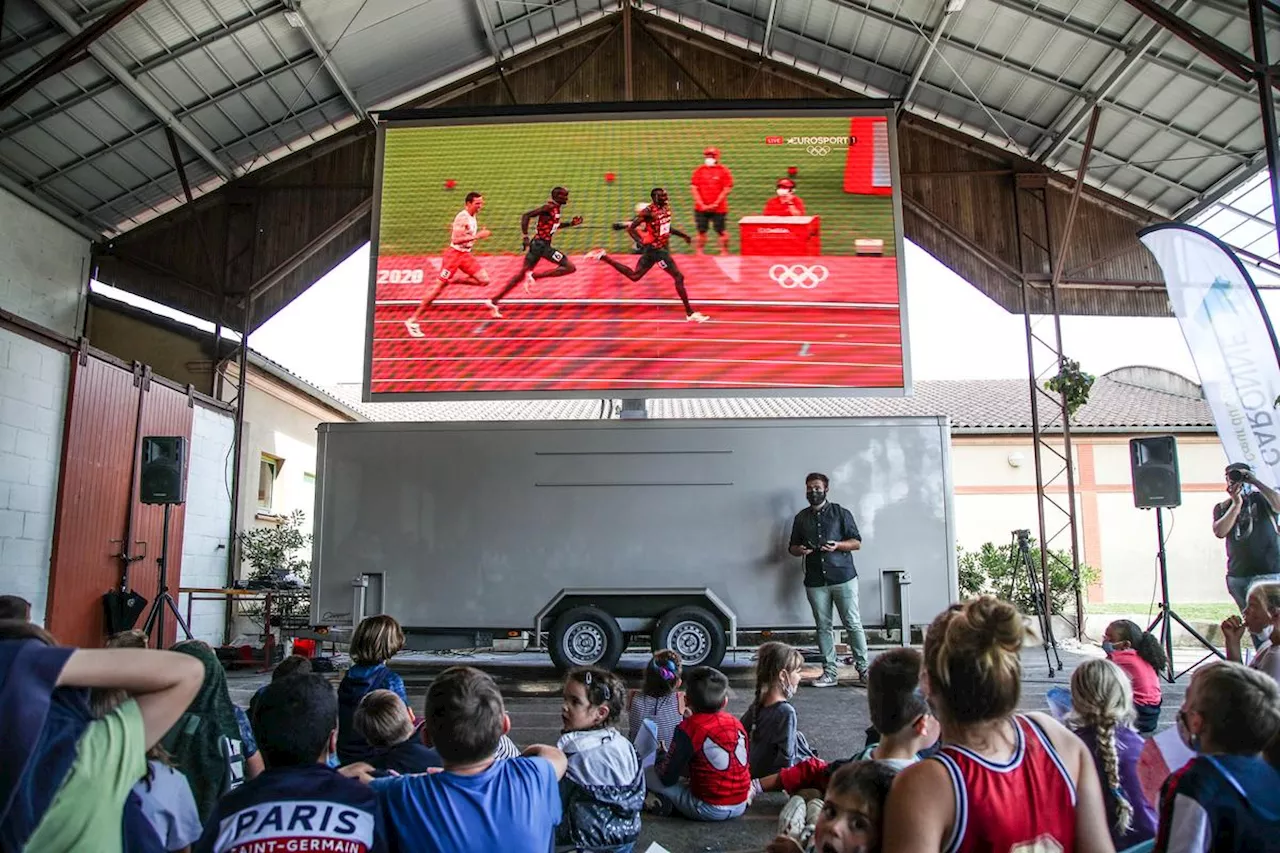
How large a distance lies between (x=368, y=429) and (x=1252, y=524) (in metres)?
7.17

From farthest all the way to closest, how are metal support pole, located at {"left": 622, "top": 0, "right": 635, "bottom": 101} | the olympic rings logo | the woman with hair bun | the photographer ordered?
metal support pole, located at {"left": 622, "top": 0, "right": 635, "bottom": 101}, the olympic rings logo, the photographer, the woman with hair bun

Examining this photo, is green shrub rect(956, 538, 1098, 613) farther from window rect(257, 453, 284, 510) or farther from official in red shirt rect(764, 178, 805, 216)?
window rect(257, 453, 284, 510)

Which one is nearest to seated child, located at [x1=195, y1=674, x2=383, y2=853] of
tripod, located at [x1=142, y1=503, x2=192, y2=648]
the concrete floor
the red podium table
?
the concrete floor

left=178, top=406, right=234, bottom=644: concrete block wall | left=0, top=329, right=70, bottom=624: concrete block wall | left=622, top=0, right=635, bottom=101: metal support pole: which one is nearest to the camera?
left=0, top=329, right=70, bottom=624: concrete block wall

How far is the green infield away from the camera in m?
9.10

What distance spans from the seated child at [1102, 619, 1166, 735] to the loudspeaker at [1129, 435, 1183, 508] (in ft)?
12.3

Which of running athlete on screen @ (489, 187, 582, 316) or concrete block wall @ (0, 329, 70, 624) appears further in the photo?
running athlete on screen @ (489, 187, 582, 316)

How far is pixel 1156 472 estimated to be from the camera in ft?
26.5

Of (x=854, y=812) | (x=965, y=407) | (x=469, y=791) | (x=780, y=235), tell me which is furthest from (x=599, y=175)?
(x=965, y=407)

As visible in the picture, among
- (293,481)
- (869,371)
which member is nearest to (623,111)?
(869,371)

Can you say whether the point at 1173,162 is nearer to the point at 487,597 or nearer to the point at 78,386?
the point at 487,597

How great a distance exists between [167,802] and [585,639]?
554 centimetres

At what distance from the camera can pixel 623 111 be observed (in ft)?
31.1

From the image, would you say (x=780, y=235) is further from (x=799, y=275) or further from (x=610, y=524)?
(x=610, y=524)
